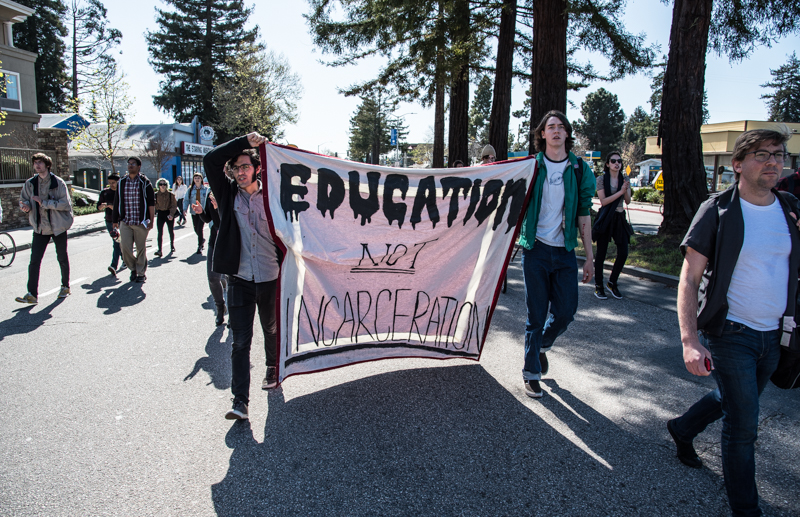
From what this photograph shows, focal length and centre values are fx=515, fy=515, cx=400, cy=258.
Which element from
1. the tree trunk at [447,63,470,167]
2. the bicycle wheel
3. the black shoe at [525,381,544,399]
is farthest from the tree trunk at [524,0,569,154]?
the bicycle wheel

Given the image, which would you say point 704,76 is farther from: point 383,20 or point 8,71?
point 8,71

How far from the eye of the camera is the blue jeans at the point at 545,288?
12.8 ft

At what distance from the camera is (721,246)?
2.49m

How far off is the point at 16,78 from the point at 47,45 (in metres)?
26.6

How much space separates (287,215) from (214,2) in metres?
58.1

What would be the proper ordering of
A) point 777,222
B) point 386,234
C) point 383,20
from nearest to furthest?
point 777,222 → point 386,234 → point 383,20

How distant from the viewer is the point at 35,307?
21.9 feet

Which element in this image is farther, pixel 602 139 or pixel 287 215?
pixel 602 139

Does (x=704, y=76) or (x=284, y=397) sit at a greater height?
(x=704, y=76)

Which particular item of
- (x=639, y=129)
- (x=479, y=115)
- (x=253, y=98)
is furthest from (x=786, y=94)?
(x=253, y=98)

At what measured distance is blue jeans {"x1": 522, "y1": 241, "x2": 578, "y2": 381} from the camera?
12.8 feet

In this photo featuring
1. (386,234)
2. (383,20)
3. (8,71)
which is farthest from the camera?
(8,71)

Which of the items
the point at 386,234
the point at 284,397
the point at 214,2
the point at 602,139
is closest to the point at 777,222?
the point at 386,234

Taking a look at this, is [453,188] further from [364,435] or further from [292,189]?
Answer: [364,435]
